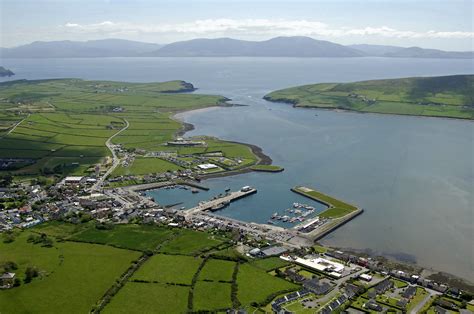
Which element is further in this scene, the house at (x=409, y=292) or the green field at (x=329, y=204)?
the green field at (x=329, y=204)

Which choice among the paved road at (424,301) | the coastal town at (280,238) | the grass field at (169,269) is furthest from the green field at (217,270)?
the paved road at (424,301)

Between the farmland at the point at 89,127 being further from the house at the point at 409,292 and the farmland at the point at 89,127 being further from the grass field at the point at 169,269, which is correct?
the house at the point at 409,292

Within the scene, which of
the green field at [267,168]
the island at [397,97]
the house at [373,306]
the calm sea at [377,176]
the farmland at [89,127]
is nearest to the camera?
the house at [373,306]

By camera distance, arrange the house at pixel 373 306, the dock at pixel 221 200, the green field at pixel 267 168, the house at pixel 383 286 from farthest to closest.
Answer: the green field at pixel 267 168, the dock at pixel 221 200, the house at pixel 383 286, the house at pixel 373 306

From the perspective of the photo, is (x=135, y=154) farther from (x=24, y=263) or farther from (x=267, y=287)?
(x=267, y=287)

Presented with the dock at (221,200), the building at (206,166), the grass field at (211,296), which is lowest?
the grass field at (211,296)

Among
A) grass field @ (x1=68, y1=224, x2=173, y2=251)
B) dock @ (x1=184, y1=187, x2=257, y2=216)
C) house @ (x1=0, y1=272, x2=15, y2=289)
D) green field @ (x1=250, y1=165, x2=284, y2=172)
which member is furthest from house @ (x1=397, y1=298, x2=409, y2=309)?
green field @ (x1=250, y1=165, x2=284, y2=172)

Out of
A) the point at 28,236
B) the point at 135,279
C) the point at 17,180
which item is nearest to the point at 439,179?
the point at 135,279

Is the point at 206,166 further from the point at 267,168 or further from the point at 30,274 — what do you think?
the point at 30,274
